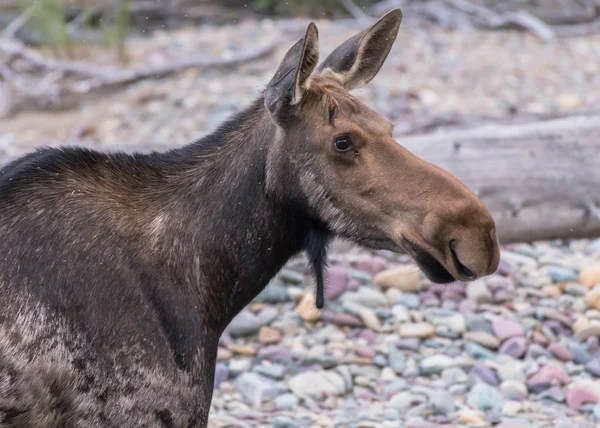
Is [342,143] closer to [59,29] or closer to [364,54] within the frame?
[364,54]

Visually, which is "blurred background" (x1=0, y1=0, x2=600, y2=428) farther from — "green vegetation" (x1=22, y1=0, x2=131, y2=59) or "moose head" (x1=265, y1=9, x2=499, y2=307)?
"moose head" (x1=265, y1=9, x2=499, y2=307)

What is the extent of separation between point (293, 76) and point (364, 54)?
0.62m

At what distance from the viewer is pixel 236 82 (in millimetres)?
11016

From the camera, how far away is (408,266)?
22.4ft

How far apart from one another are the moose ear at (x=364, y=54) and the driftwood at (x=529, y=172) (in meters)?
2.98

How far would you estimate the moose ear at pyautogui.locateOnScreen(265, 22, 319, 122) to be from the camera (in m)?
3.32

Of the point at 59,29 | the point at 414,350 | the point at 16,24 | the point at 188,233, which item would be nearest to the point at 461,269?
the point at 188,233

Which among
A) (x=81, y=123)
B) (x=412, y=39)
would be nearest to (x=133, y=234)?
(x=81, y=123)

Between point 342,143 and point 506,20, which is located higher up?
point 342,143

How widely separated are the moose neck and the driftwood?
3325 mm

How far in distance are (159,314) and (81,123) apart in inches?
279

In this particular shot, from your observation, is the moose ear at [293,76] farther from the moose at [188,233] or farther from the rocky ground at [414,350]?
the rocky ground at [414,350]

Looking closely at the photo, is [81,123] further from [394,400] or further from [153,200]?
[153,200]

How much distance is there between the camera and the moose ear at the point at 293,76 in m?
3.32
